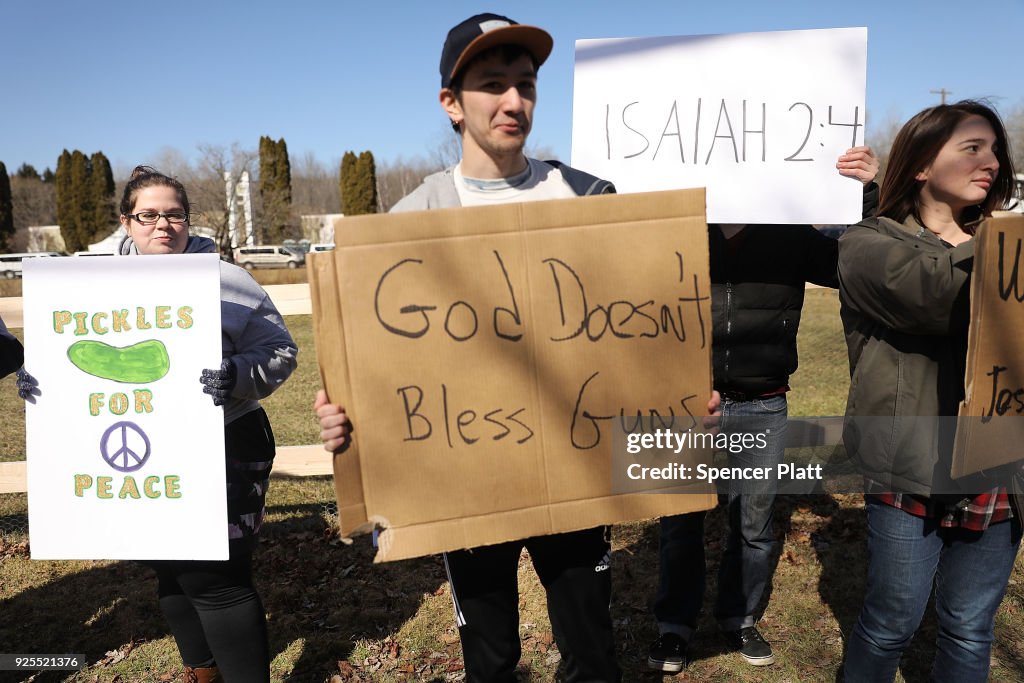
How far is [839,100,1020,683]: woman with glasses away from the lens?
2033mm

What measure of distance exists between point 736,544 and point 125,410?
2.38 m

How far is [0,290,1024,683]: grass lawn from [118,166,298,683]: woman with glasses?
770mm

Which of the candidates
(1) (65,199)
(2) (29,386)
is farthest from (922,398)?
(1) (65,199)

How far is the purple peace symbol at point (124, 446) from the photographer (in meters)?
2.29

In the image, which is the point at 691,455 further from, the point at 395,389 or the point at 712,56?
the point at 712,56

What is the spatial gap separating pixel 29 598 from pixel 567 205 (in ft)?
12.6

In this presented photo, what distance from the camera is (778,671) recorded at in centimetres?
311

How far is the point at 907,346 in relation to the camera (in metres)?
2.07

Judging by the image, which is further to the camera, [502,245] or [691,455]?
[691,455]

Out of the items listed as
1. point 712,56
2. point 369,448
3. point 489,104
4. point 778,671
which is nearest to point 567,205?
point 489,104

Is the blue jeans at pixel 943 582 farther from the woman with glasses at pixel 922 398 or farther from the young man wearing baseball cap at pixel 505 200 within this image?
the young man wearing baseball cap at pixel 505 200

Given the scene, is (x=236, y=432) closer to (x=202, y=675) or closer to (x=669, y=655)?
(x=202, y=675)

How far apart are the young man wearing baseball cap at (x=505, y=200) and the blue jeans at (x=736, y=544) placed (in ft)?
3.22

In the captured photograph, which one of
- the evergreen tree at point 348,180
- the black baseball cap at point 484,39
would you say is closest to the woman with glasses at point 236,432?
the black baseball cap at point 484,39
